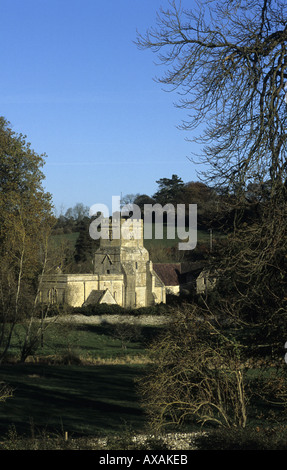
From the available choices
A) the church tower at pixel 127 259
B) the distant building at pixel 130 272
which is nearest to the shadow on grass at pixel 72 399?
the distant building at pixel 130 272

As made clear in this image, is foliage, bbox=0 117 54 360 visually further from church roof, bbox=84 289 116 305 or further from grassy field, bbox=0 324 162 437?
church roof, bbox=84 289 116 305

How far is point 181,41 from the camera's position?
756 centimetres

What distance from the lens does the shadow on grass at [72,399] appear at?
625 inches

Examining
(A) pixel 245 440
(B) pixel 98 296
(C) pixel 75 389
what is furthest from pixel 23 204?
(A) pixel 245 440

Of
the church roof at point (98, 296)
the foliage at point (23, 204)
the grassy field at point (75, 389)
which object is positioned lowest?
the grassy field at point (75, 389)

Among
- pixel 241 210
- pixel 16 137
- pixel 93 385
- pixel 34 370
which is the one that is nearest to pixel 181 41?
pixel 241 210

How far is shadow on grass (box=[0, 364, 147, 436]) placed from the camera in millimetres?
15875

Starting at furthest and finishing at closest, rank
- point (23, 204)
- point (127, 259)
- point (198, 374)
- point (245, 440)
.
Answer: point (127, 259)
point (23, 204)
point (198, 374)
point (245, 440)

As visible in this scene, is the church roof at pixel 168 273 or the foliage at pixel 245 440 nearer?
the foliage at pixel 245 440

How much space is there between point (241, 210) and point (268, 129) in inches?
47.1

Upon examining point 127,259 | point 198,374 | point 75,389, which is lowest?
point 75,389

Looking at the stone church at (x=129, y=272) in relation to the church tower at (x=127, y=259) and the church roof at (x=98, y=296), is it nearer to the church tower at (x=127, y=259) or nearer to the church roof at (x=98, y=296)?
the church tower at (x=127, y=259)

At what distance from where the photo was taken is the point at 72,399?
68.1 ft

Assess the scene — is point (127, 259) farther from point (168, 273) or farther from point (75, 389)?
point (75, 389)
